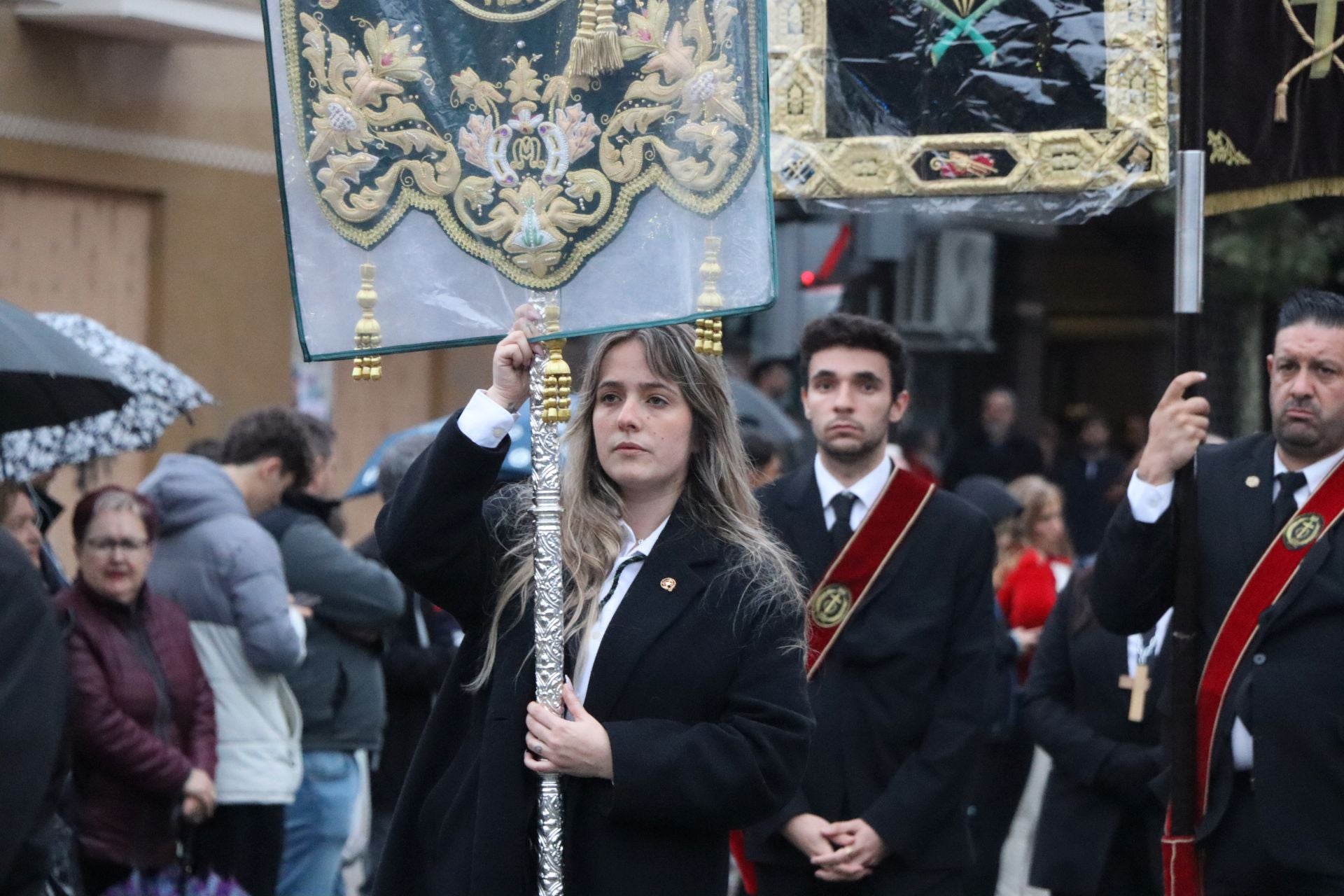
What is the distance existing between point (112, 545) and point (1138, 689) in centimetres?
329

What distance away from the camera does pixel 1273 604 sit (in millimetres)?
4570

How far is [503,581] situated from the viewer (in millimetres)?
3922

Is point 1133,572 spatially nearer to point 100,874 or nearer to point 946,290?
point 100,874

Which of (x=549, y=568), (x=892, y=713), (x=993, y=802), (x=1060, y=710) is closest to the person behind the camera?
(x=549, y=568)

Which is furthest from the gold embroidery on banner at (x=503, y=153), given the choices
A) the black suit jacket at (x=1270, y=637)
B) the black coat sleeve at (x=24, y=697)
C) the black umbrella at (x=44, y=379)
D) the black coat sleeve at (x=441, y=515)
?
the black umbrella at (x=44, y=379)

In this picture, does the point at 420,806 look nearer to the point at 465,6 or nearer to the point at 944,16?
the point at 465,6

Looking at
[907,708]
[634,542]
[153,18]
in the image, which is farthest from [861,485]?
[153,18]

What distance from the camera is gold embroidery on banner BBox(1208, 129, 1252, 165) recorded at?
4.69 meters

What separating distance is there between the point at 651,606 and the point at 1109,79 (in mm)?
1836

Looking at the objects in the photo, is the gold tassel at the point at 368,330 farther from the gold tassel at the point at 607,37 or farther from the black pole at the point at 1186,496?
the black pole at the point at 1186,496

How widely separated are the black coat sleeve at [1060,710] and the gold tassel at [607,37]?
346cm

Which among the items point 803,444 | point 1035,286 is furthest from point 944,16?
point 1035,286

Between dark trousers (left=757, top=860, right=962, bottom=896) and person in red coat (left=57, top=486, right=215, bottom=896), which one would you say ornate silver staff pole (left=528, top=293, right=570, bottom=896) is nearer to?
dark trousers (left=757, top=860, right=962, bottom=896)

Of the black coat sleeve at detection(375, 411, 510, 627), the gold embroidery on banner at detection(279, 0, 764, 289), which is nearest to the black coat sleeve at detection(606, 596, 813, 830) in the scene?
the black coat sleeve at detection(375, 411, 510, 627)
